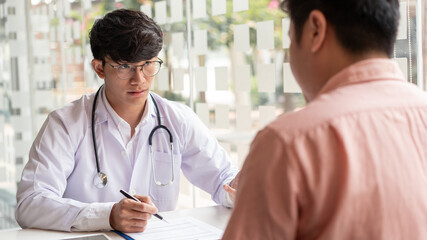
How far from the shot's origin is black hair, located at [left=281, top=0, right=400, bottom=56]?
843 mm

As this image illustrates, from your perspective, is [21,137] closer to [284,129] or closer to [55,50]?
[55,50]

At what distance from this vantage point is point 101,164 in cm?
214

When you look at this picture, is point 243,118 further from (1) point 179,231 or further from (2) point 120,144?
(1) point 179,231

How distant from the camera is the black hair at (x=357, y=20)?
0.84 metres

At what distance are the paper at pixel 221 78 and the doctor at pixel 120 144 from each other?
42 cm

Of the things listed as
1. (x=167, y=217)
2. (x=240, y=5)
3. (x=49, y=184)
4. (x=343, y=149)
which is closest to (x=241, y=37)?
(x=240, y=5)

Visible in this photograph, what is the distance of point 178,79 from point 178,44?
207 mm

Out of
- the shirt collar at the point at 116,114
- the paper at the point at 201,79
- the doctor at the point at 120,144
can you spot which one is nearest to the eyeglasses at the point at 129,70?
the doctor at the point at 120,144

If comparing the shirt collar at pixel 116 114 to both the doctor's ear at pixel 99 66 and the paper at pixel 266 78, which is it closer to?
the doctor's ear at pixel 99 66

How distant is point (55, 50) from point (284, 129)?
4.13m

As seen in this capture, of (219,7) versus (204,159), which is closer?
(204,159)

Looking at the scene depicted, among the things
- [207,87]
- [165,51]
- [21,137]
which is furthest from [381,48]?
[21,137]

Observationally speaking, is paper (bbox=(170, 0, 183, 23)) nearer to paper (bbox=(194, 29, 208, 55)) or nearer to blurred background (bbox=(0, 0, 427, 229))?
blurred background (bbox=(0, 0, 427, 229))

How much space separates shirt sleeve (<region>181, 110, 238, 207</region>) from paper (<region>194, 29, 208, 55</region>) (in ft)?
2.35
